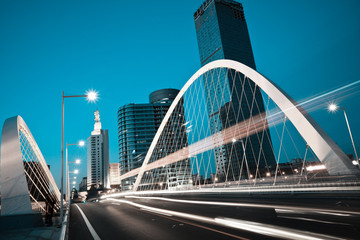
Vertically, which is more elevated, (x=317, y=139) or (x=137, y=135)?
(x=137, y=135)


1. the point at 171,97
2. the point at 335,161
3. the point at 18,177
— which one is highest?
the point at 171,97

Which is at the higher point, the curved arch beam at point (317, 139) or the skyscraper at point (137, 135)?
the skyscraper at point (137, 135)

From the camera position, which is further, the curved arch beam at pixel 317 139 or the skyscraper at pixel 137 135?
the skyscraper at pixel 137 135

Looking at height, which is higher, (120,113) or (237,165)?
(120,113)

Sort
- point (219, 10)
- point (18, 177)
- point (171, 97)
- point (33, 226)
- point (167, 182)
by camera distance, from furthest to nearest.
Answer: point (219, 10)
point (171, 97)
point (167, 182)
point (18, 177)
point (33, 226)

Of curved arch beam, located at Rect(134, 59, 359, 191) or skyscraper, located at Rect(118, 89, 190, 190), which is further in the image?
skyscraper, located at Rect(118, 89, 190, 190)

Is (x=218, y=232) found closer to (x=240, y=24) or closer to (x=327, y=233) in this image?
(x=327, y=233)

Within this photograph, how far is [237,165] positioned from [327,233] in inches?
4413

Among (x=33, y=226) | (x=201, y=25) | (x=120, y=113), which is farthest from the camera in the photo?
(x=201, y=25)

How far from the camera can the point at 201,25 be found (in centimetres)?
17225

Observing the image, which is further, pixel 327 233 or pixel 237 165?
pixel 237 165

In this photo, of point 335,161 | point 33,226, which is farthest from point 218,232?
point 335,161

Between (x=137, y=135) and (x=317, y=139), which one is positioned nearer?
(x=317, y=139)

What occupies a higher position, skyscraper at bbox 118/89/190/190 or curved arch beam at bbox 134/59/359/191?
skyscraper at bbox 118/89/190/190
